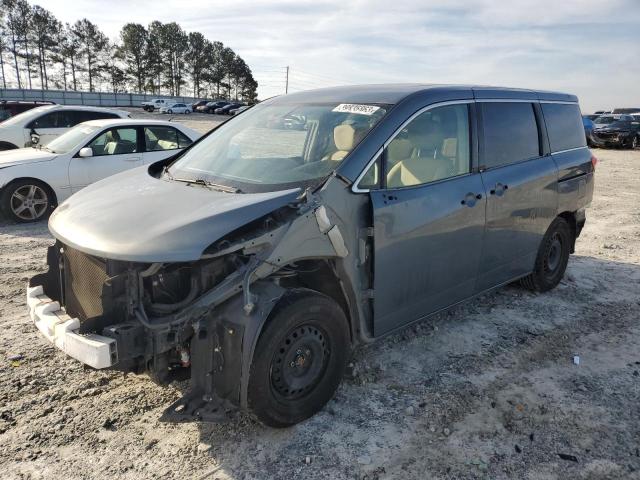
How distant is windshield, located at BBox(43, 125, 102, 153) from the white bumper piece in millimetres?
5989

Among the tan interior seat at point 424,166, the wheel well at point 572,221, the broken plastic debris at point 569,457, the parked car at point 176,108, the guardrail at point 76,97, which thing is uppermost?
the guardrail at point 76,97

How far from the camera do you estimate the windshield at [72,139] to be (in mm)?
8727

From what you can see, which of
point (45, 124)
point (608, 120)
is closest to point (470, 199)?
point (45, 124)

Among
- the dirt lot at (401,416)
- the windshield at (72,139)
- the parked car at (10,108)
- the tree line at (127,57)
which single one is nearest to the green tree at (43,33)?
the tree line at (127,57)

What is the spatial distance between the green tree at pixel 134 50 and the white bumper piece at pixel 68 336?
82698mm

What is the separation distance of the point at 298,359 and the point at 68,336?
1.26 meters

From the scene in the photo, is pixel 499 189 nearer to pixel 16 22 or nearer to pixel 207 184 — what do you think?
pixel 207 184

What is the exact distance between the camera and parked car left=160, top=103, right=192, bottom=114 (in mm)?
55875

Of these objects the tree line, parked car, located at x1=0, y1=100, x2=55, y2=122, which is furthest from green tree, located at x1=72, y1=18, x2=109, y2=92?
parked car, located at x1=0, y1=100, x2=55, y2=122

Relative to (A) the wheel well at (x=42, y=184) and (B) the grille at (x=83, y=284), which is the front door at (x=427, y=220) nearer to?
(B) the grille at (x=83, y=284)

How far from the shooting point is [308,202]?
306 cm

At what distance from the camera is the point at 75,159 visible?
853 centimetres

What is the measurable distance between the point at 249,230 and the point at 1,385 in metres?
2.12

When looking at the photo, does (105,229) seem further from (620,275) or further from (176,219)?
(620,275)
